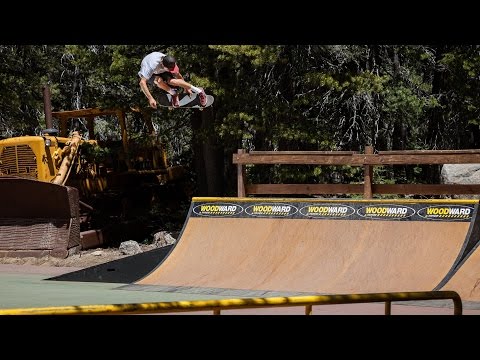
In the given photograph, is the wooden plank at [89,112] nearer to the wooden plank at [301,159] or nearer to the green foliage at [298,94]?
the green foliage at [298,94]

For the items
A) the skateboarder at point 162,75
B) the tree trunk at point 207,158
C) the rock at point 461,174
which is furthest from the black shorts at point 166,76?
the rock at point 461,174

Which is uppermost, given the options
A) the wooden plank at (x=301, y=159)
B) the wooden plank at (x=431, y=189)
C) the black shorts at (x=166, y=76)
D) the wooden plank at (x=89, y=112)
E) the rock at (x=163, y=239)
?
the black shorts at (x=166, y=76)

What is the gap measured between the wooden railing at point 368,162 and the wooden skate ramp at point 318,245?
37.9 inches

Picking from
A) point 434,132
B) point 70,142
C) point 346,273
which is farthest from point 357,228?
point 434,132

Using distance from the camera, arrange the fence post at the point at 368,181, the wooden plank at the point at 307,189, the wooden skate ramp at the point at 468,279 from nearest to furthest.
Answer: the wooden skate ramp at the point at 468,279
the fence post at the point at 368,181
the wooden plank at the point at 307,189

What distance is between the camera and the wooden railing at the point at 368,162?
1327cm

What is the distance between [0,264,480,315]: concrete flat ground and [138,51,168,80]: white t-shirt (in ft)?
11.2

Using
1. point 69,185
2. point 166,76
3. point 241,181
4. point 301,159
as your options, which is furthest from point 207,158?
point 166,76

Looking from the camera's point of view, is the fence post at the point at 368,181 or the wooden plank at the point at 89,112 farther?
the wooden plank at the point at 89,112

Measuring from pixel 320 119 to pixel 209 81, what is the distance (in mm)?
3932

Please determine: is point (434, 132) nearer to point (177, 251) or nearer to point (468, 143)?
point (468, 143)

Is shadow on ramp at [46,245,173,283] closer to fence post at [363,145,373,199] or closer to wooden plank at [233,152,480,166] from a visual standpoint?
wooden plank at [233,152,480,166]

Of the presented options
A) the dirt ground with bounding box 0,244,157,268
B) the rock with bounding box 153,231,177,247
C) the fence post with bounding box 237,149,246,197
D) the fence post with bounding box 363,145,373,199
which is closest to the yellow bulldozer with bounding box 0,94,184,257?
the dirt ground with bounding box 0,244,157,268

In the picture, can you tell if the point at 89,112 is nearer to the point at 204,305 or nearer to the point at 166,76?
the point at 166,76
